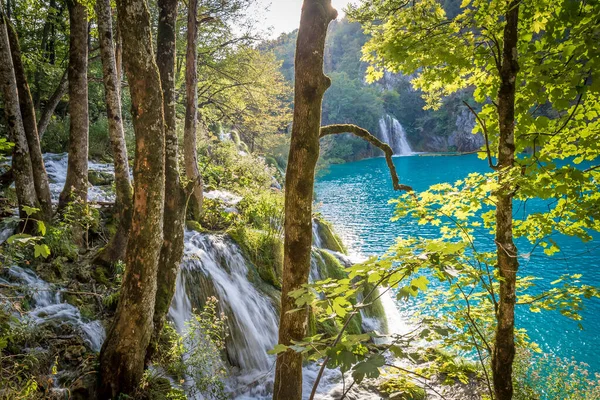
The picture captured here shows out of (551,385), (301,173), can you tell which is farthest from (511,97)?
(551,385)

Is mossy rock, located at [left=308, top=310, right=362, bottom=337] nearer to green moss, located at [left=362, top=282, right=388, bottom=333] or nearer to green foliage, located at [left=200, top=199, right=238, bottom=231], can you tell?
green moss, located at [left=362, top=282, right=388, bottom=333]

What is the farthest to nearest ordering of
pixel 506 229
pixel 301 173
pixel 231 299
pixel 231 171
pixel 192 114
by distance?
pixel 231 171 → pixel 192 114 → pixel 231 299 → pixel 506 229 → pixel 301 173

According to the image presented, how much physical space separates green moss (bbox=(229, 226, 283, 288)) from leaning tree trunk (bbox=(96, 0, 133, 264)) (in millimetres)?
2619

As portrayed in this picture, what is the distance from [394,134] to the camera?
5522cm

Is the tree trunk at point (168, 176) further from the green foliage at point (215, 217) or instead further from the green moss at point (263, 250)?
the green foliage at point (215, 217)

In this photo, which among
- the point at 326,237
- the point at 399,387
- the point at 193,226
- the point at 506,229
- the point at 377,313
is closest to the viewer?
the point at 506,229

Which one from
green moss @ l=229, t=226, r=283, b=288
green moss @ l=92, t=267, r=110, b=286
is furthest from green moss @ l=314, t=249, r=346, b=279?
green moss @ l=92, t=267, r=110, b=286

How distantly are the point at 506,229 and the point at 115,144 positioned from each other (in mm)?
5457

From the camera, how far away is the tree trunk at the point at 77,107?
5.90 metres

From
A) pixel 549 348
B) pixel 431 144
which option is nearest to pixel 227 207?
pixel 549 348

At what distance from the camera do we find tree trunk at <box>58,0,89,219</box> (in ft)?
19.4

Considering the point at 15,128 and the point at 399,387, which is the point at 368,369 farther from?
the point at 15,128

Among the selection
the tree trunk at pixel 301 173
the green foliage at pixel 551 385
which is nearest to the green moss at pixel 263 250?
the tree trunk at pixel 301 173

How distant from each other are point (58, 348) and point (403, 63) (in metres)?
4.94
